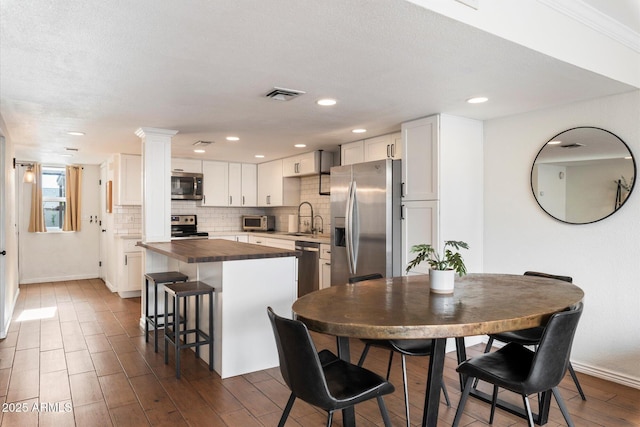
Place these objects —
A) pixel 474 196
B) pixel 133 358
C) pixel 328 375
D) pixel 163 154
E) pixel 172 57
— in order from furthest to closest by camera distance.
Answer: pixel 163 154
pixel 474 196
pixel 133 358
pixel 172 57
pixel 328 375

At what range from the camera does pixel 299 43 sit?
214 cm

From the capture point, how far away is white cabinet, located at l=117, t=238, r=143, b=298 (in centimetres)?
605

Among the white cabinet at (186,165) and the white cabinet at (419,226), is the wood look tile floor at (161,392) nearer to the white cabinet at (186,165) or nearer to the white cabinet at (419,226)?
the white cabinet at (419,226)

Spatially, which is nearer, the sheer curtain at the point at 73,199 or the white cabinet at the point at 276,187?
the white cabinet at the point at 276,187

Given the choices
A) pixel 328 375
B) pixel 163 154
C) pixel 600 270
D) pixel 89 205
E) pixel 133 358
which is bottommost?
pixel 133 358

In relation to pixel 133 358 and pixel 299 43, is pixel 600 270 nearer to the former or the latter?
pixel 299 43

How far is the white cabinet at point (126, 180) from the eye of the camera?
20.0ft

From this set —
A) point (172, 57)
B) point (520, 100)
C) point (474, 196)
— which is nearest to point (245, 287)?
point (172, 57)

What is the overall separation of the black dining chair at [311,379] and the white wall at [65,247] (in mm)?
7199

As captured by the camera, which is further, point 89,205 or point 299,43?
point 89,205

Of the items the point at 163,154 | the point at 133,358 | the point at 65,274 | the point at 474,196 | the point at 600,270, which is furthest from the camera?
the point at 65,274

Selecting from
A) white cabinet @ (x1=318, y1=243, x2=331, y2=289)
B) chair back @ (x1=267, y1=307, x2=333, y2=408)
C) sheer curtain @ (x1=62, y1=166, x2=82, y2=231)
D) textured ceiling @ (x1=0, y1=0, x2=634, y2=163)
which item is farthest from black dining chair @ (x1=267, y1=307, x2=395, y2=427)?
sheer curtain @ (x1=62, y1=166, x2=82, y2=231)

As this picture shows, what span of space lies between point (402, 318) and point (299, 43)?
1.45m

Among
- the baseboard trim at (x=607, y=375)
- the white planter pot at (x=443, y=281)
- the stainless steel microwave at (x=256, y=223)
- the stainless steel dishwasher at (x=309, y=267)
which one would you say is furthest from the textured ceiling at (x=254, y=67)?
the stainless steel microwave at (x=256, y=223)
